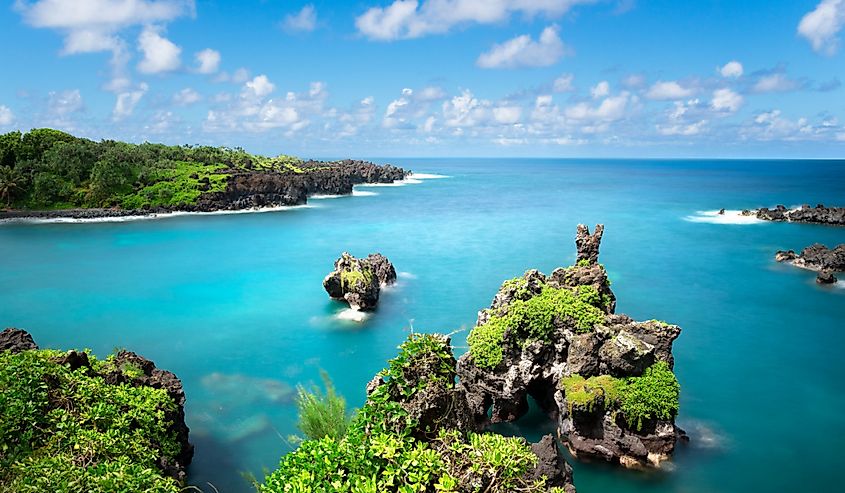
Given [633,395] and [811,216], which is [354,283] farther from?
[811,216]

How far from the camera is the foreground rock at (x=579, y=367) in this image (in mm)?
16562

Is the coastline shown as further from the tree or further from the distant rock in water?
the distant rock in water

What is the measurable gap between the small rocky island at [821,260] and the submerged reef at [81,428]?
44071 millimetres

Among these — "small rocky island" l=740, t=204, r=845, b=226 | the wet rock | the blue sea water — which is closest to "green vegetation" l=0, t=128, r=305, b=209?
the blue sea water

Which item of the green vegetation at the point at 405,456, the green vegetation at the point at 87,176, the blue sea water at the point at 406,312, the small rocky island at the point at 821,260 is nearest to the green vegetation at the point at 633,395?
the blue sea water at the point at 406,312

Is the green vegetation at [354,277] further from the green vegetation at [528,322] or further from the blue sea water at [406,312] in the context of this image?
the green vegetation at [528,322]

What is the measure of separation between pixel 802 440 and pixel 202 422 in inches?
851

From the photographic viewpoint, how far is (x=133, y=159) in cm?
8856

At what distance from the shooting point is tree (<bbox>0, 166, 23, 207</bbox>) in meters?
72.0

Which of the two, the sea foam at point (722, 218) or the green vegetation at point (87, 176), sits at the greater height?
the green vegetation at point (87, 176)

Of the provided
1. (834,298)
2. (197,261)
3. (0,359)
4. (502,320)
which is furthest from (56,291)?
(834,298)

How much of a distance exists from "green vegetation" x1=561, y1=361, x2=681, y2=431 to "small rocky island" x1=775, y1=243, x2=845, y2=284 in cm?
3168

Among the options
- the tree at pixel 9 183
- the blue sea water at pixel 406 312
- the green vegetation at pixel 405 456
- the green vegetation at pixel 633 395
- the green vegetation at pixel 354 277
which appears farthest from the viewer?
the tree at pixel 9 183

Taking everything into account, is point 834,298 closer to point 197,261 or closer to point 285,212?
point 197,261
